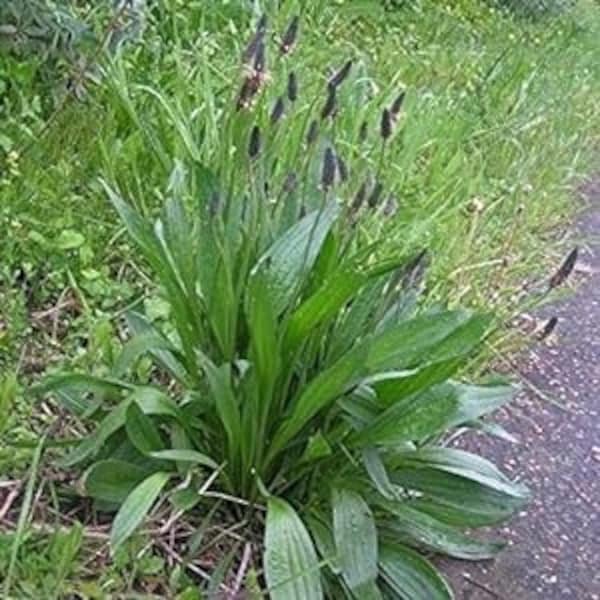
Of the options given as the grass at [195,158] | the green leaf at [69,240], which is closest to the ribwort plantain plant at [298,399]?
the grass at [195,158]

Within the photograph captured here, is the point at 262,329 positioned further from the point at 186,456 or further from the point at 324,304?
the point at 186,456

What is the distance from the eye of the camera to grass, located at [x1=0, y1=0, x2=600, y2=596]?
111 inches

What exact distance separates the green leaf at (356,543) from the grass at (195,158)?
278 mm

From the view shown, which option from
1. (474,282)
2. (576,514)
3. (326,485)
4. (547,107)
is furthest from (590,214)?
(326,485)

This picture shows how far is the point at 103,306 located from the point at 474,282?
109 cm

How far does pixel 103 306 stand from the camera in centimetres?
291

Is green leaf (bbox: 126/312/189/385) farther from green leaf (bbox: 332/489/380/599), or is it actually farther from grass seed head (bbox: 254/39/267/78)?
grass seed head (bbox: 254/39/267/78)

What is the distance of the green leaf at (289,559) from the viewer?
2107 mm

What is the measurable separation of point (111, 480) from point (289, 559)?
0.34 m

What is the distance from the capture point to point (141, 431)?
2.24 metres

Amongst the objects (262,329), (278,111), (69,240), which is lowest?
(69,240)

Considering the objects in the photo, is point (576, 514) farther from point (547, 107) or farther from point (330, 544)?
point (547, 107)

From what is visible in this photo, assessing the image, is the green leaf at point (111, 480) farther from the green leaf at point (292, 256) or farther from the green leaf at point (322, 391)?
the green leaf at point (292, 256)

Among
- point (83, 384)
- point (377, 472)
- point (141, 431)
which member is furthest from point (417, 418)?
point (83, 384)
